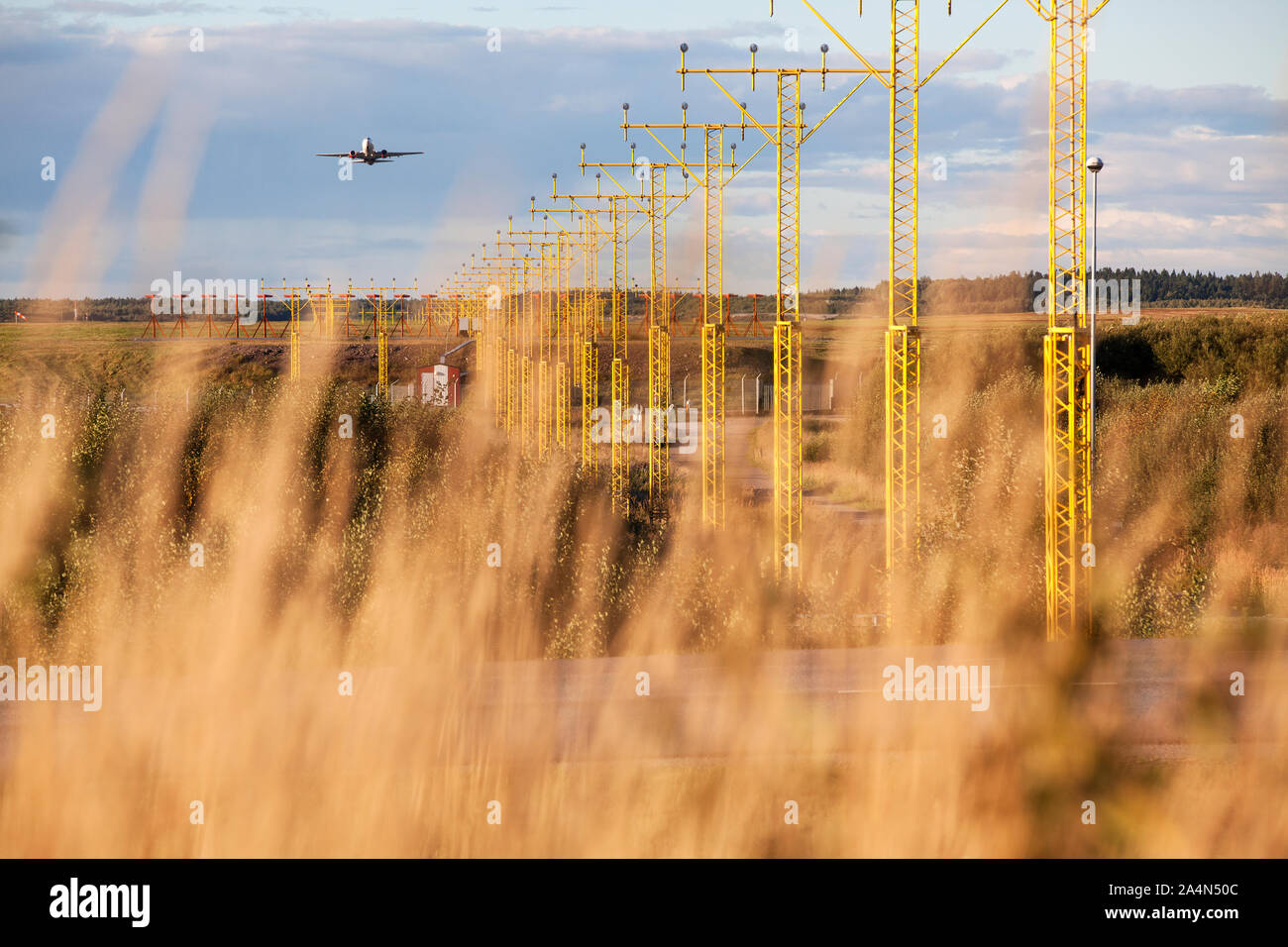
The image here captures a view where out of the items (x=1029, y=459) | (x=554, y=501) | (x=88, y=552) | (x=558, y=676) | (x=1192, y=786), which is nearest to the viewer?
(x=1192, y=786)

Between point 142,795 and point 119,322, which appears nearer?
point 142,795

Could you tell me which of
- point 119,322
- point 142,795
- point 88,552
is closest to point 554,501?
point 88,552

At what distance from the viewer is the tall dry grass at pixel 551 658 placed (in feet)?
32.1

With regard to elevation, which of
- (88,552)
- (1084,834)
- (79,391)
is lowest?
(1084,834)

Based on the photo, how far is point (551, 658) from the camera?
55.3 ft

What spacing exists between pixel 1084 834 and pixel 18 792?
8.52 meters

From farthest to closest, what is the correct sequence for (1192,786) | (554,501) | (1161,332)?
(1161,332) → (554,501) → (1192,786)

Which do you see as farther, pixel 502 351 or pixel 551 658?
pixel 502 351

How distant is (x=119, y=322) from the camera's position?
405 ft

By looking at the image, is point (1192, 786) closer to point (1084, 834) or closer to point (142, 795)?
point (1084, 834)

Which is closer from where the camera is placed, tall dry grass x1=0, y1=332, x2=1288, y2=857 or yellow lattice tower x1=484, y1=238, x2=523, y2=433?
tall dry grass x1=0, y1=332, x2=1288, y2=857

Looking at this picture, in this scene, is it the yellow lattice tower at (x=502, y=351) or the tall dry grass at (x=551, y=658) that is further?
the yellow lattice tower at (x=502, y=351)

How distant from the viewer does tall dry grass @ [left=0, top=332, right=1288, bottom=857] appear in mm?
9773

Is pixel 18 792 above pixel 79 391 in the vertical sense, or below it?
below
